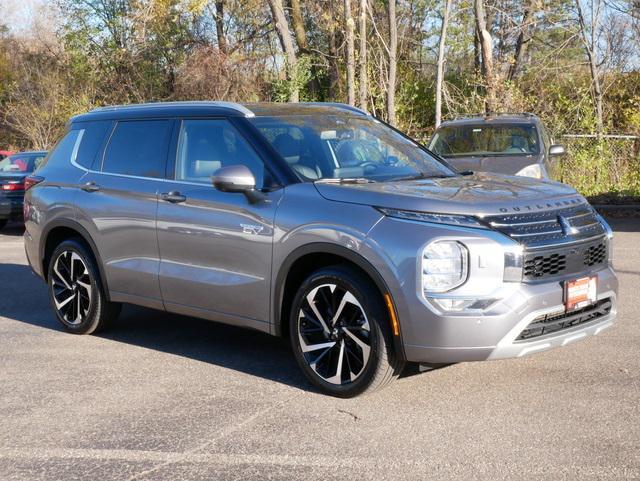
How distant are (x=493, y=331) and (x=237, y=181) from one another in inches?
73.6

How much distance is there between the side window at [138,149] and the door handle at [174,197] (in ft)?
0.84

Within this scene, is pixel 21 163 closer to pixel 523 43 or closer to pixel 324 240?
pixel 324 240

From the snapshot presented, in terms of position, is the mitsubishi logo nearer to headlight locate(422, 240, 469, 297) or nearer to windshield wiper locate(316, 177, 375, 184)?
headlight locate(422, 240, 469, 297)

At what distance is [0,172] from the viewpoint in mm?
18062

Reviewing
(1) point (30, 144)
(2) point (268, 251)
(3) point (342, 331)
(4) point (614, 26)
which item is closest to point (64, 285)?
(2) point (268, 251)

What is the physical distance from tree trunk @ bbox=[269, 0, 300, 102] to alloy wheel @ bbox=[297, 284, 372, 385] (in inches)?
823

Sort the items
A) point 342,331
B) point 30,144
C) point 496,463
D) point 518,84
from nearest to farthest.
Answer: point 496,463 < point 342,331 < point 518,84 < point 30,144

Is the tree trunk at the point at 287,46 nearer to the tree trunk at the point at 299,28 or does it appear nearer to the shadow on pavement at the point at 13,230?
the tree trunk at the point at 299,28

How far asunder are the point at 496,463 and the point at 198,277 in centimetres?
268

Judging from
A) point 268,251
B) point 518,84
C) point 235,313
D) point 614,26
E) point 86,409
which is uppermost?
point 614,26

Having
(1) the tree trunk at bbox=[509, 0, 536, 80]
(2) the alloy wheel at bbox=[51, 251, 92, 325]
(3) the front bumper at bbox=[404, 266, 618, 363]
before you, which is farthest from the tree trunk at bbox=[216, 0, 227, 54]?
(3) the front bumper at bbox=[404, 266, 618, 363]

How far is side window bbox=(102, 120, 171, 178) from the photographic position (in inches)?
271

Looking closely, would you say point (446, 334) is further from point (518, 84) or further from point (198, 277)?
point (518, 84)

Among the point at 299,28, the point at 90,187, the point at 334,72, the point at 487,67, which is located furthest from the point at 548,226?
the point at 299,28
